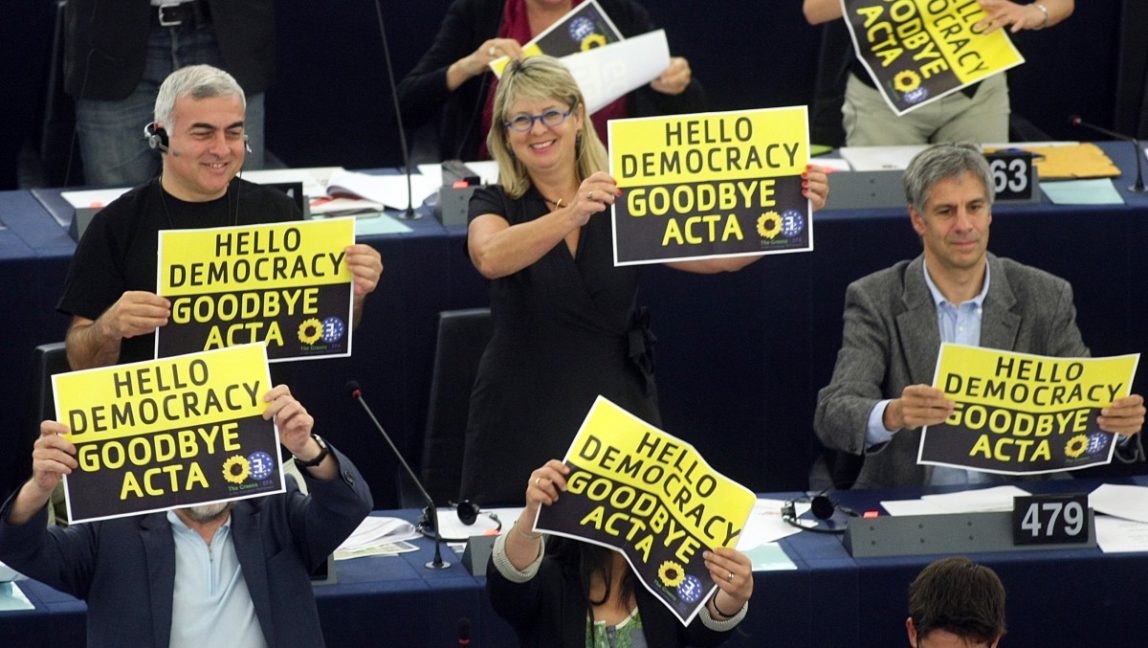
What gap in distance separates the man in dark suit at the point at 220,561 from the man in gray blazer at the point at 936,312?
1.54 meters

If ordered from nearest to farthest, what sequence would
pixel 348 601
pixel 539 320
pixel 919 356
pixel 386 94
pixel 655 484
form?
pixel 655 484, pixel 348 601, pixel 539 320, pixel 919 356, pixel 386 94

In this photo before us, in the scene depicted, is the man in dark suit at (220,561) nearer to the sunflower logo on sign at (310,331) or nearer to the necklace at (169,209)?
the sunflower logo on sign at (310,331)

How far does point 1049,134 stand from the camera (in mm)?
8406

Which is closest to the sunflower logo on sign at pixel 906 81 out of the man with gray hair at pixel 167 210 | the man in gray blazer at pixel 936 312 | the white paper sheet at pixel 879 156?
the man in gray blazer at pixel 936 312

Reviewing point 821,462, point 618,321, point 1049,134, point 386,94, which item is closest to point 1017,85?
point 1049,134

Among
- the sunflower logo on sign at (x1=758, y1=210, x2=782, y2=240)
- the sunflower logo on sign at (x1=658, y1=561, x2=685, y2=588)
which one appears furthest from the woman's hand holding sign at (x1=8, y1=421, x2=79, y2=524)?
the sunflower logo on sign at (x1=758, y1=210, x2=782, y2=240)

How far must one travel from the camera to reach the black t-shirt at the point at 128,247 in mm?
4613

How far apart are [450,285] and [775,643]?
167cm

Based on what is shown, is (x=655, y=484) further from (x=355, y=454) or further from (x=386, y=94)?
(x=386, y=94)

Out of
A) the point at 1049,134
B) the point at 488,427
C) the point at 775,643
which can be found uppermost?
the point at 1049,134

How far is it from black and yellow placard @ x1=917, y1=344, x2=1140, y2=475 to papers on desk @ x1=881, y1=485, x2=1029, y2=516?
123 millimetres

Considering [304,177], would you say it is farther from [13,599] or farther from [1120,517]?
[1120,517]

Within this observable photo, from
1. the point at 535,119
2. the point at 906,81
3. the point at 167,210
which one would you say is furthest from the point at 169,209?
the point at 906,81

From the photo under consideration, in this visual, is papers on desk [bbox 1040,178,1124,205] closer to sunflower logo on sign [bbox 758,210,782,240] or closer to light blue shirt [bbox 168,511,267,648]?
sunflower logo on sign [bbox 758,210,782,240]
